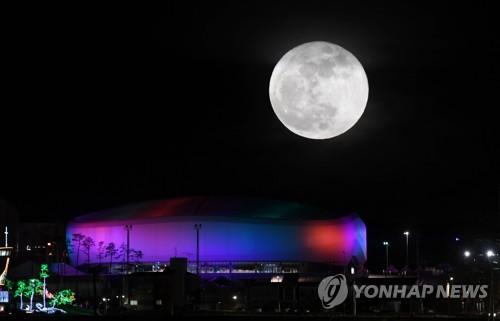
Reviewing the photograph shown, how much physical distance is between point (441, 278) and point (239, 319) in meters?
44.0

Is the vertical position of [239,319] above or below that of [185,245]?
below

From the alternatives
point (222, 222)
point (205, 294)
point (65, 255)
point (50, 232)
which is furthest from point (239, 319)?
point (50, 232)

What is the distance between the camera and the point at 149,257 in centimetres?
13925

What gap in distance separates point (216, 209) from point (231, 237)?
7705 mm

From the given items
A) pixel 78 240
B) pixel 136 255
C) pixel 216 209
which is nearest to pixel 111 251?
pixel 136 255

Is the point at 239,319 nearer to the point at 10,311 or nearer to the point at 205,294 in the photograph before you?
the point at 10,311

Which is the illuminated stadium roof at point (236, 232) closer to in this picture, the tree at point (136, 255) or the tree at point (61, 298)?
the tree at point (136, 255)

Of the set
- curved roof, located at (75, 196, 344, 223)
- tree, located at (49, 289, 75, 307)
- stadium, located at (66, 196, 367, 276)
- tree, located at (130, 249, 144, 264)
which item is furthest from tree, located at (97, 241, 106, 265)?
tree, located at (49, 289, 75, 307)

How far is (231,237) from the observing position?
448ft

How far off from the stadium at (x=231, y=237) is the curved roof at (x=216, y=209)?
0.18m

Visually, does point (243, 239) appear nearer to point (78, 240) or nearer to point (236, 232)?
point (236, 232)

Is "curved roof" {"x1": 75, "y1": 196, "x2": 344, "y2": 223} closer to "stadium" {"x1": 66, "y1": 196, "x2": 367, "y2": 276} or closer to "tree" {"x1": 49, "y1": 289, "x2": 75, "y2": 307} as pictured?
"stadium" {"x1": 66, "y1": 196, "x2": 367, "y2": 276}

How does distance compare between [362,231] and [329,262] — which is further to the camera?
[362,231]

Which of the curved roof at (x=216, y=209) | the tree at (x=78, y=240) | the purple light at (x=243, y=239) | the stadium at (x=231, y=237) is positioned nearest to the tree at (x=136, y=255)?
the stadium at (x=231, y=237)
